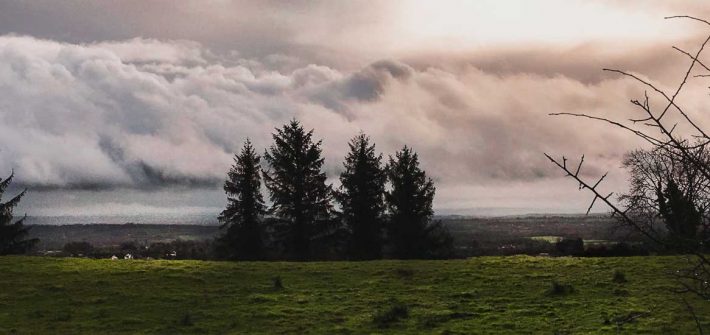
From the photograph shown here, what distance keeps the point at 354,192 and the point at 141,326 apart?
96.1 ft

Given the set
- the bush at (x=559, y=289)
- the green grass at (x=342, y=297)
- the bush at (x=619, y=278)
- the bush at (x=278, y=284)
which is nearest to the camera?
the green grass at (x=342, y=297)

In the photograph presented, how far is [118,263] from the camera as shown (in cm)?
3022

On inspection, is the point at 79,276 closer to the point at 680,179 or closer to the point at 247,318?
the point at 247,318

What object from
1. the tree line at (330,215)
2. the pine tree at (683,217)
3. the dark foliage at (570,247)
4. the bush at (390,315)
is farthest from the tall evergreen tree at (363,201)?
the pine tree at (683,217)

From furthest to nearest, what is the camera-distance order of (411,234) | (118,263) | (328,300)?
1. (411,234)
2. (118,263)
3. (328,300)

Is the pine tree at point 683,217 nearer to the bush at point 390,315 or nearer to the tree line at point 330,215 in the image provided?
the bush at point 390,315

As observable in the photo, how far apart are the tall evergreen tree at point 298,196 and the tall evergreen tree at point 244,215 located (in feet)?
4.07

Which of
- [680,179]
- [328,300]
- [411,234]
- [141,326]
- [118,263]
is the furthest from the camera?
[411,234]

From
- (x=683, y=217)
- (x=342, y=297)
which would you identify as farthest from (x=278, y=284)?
(x=683, y=217)

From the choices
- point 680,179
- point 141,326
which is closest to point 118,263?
point 141,326

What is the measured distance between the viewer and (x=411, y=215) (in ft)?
149

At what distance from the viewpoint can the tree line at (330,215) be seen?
45.1 metres

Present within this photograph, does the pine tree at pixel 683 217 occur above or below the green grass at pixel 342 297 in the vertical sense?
above

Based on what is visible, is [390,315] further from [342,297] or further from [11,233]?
[11,233]
